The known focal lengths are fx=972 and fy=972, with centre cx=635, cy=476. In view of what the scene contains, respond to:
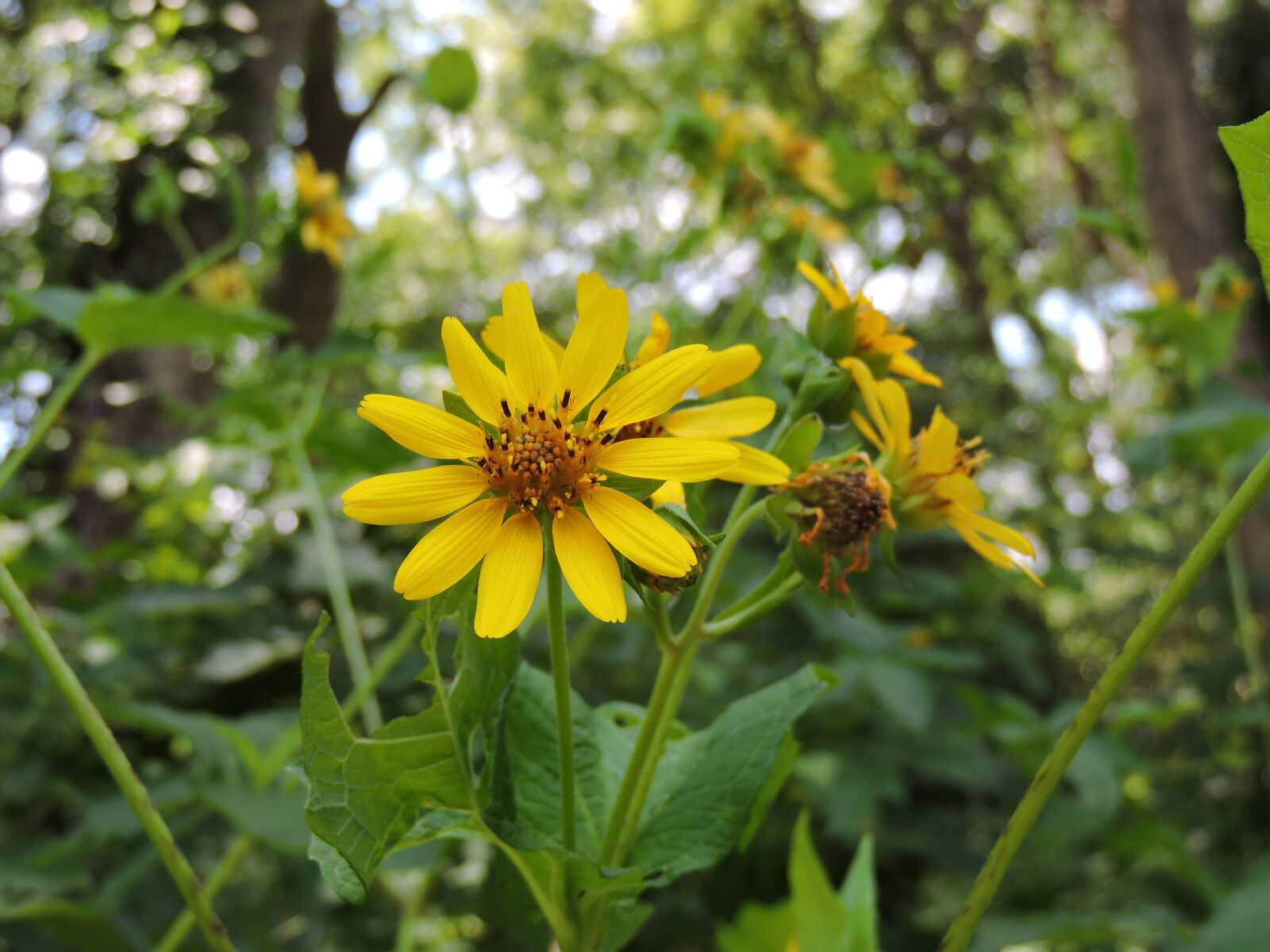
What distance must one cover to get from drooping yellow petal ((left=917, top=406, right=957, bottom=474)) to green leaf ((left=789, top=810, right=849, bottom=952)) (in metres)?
0.34

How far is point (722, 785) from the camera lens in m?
0.70

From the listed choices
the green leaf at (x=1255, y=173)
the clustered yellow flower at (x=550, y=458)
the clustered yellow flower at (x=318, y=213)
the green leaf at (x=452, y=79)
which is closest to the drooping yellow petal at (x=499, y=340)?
the clustered yellow flower at (x=550, y=458)

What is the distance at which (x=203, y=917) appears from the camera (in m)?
0.65

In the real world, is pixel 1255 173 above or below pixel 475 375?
above

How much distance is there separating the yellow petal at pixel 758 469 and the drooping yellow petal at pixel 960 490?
0.53 ft

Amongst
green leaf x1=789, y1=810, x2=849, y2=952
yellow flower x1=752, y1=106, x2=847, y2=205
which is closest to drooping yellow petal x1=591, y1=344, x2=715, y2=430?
green leaf x1=789, y1=810, x2=849, y2=952

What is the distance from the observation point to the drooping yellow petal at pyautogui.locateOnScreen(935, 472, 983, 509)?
0.73 m

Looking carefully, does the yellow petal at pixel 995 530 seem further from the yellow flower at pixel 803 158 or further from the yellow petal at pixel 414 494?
the yellow flower at pixel 803 158

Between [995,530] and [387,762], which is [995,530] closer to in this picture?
[995,530]

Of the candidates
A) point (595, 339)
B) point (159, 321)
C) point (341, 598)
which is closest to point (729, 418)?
point (595, 339)

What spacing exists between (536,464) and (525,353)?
8cm

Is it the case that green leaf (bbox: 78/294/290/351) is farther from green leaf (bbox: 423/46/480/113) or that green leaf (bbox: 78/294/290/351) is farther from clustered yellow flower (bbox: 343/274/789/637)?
clustered yellow flower (bbox: 343/274/789/637)

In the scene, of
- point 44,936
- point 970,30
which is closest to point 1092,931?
point 44,936

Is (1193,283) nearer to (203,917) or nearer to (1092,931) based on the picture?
(1092,931)
